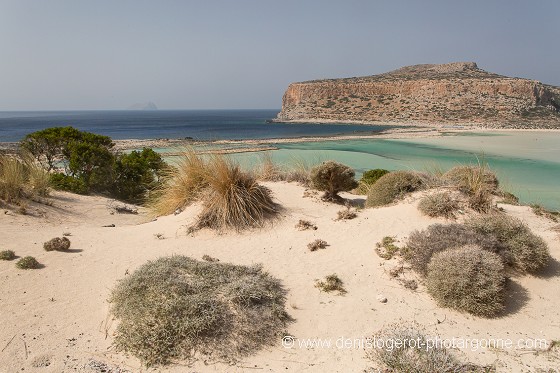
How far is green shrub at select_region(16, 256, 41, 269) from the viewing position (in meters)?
6.13

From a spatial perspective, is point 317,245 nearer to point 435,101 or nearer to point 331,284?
point 331,284

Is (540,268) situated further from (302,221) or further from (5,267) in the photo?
(5,267)

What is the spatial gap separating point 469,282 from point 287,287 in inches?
113

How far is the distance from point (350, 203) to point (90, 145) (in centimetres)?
1112

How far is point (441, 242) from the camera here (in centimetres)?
645

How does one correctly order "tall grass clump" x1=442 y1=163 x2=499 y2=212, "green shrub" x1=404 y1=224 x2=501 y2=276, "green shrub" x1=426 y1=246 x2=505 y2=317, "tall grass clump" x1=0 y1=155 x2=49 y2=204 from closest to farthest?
"green shrub" x1=426 y1=246 x2=505 y2=317, "green shrub" x1=404 y1=224 x2=501 y2=276, "tall grass clump" x1=442 y1=163 x2=499 y2=212, "tall grass clump" x1=0 y1=155 x2=49 y2=204

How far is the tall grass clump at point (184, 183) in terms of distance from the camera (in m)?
9.53

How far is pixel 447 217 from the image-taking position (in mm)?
8438

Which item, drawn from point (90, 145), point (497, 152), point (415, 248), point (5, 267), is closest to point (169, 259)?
point (5, 267)

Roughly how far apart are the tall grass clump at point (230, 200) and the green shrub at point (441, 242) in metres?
3.67

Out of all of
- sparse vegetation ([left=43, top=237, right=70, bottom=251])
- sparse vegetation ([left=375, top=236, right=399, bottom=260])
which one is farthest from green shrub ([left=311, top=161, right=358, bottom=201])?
sparse vegetation ([left=43, top=237, right=70, bottom=251])

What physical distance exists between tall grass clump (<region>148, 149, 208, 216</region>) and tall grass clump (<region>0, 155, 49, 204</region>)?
12.2ft

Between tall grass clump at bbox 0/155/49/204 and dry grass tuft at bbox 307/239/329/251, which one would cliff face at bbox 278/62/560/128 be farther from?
tall grass clump at bbox 0/155/49/204

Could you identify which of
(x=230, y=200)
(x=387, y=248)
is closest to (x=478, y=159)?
(x=387, y=248)
